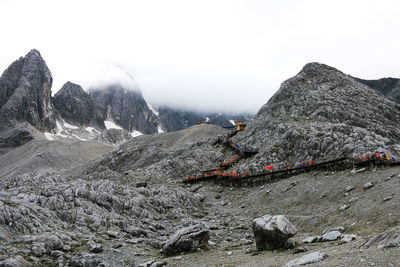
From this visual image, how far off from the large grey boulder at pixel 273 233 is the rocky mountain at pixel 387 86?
6288 inches

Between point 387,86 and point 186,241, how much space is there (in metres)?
178

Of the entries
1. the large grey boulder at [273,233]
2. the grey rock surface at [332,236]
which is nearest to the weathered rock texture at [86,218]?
the large grey boulder at [273,233]

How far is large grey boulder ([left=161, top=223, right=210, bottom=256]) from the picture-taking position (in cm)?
1725

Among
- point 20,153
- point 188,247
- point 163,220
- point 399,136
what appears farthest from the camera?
point 20,153

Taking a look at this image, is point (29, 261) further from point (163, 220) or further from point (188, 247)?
point (163, 220)

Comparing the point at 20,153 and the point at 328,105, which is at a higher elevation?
the point at 328,105

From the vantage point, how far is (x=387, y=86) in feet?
507

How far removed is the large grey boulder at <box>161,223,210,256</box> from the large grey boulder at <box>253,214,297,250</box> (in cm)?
407

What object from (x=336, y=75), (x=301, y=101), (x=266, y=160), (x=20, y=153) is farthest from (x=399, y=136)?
(x=20, y=153)

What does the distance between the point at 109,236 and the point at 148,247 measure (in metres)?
3.34

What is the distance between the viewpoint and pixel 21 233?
17.4 meters

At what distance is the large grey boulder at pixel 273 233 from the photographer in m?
14.5

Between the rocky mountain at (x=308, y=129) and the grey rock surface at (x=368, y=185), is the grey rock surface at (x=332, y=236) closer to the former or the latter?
the grey rock surface at (x=368, y=185)

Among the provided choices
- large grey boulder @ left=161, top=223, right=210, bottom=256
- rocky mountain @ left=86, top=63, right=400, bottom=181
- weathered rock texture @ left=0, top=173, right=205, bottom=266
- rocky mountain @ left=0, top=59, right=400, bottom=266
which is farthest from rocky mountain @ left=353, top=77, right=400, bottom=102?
large grey boulder @ left=161, top=223, right=210, bottom=256
